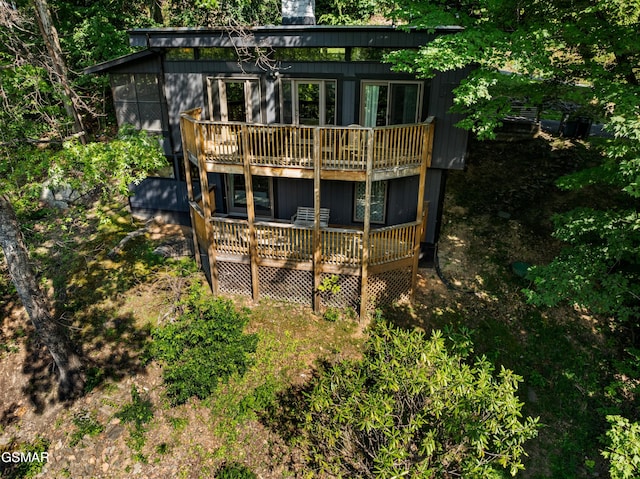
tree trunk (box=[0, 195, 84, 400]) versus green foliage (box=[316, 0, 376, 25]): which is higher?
green foliage (box=[316, 0, 376, 25])

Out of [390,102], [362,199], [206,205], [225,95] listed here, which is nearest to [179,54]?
[225,95]

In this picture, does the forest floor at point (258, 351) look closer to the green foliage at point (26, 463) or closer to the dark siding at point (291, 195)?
the green foliage at point (26, 463)

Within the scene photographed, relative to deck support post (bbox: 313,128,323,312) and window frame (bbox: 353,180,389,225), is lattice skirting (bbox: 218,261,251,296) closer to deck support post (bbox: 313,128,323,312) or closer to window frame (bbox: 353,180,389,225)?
deck support post (bbox: 313,128,323,312)

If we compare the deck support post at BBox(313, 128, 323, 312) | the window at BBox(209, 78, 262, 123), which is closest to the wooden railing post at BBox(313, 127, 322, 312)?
the deck support post at BBox(313, 128, 323, 312)

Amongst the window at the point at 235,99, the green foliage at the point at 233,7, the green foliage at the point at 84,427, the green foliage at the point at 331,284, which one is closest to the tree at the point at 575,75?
the window at the point at 235,99

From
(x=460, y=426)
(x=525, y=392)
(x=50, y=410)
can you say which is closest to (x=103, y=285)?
(x=50, y=410)

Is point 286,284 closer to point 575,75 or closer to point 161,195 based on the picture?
point 161,195

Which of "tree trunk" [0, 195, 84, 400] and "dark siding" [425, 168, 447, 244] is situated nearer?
"tree trunk" [0, 195, 84, 400]

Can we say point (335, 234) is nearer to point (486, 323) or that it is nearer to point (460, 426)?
point (486, 323)
